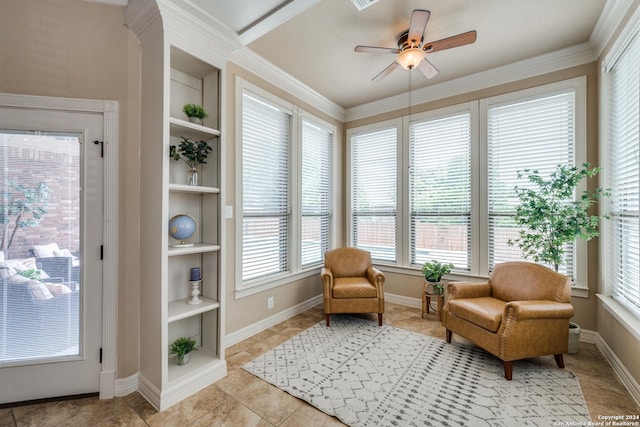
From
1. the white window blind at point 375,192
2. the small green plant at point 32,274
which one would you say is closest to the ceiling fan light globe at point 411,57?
the white window blind at point 375,192

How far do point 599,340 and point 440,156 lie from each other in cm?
255

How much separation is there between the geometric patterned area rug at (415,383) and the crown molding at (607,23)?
2.98 metres

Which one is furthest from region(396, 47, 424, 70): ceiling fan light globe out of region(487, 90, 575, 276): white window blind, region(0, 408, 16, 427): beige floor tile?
region(0, 408, 16, 427): beige floor tile

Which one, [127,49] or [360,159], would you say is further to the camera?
[360,159]

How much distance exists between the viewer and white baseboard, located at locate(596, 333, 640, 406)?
1.93 meters

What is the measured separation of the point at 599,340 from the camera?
2658 millimetres

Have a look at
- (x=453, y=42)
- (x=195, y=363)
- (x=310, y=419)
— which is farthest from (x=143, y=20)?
(x=310, y=419)

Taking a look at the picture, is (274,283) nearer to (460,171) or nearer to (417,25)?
(460,171)

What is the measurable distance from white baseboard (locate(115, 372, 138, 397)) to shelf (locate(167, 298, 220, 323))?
562mm

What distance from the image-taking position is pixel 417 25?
2082 mm

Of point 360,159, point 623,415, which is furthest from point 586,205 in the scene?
point 360,159

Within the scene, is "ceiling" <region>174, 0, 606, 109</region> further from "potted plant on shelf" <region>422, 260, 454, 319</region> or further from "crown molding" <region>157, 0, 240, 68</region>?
"potted plant on shelf" <region>422, 260, 454, 319</region>

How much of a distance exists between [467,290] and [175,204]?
9.66 ft

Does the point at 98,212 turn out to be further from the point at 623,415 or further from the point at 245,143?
the point at 623,415
